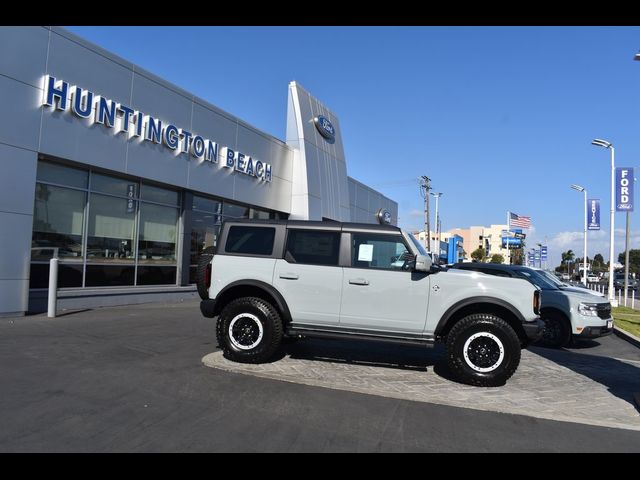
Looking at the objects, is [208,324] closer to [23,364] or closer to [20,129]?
[23,364]

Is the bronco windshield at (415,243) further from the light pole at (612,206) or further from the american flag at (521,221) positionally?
the american flag at (521,221)

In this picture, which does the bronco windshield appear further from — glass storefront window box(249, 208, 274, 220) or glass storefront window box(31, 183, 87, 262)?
glass storefront window box(249, 208, 274, 220)

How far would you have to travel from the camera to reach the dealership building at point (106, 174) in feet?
32.8

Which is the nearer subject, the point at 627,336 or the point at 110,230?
the point at 627,336

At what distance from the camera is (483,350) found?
6.16 metres

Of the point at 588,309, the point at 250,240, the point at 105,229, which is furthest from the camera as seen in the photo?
the point at 105,229

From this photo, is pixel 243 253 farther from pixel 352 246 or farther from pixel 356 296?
pixel 356 296

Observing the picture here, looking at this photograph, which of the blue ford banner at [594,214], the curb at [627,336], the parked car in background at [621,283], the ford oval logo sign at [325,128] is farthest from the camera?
the parked car in background at [621,283]

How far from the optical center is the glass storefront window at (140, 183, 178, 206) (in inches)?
557

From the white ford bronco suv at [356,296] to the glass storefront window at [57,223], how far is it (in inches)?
245

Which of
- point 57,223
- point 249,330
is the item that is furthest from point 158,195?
point 249,330

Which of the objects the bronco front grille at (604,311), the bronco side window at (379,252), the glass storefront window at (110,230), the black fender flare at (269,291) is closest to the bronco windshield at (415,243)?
the bronco side window at (379,252)

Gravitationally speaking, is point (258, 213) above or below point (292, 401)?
above

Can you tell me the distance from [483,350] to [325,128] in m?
17.7
